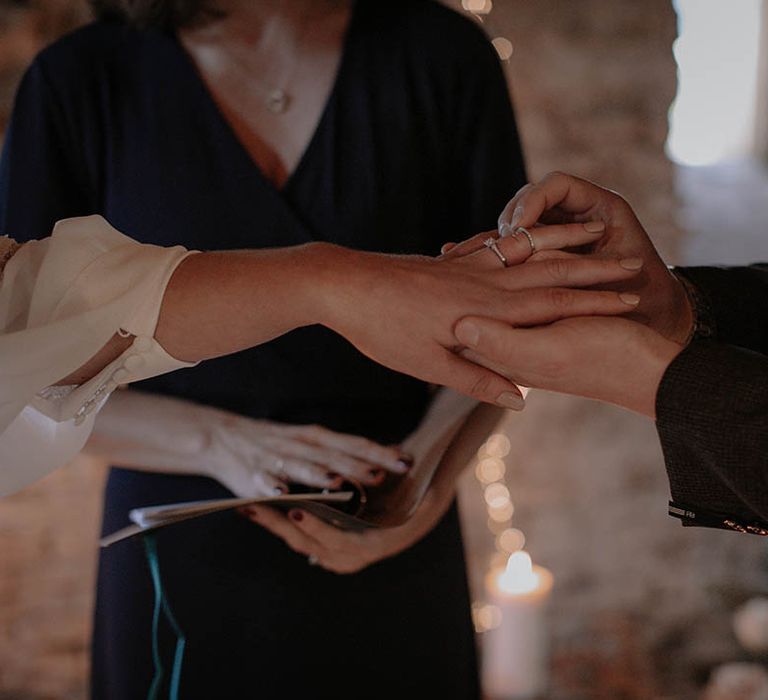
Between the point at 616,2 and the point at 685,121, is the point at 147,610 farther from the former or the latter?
the point at 685,121

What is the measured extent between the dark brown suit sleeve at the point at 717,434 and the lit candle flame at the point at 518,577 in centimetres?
137

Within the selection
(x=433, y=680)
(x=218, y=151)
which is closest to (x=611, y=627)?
(x=433, y=680)

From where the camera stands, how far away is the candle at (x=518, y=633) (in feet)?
7.04

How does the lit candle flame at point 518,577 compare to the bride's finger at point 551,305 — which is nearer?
the bride's finger at point 551,305

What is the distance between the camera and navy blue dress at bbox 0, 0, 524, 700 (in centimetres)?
117

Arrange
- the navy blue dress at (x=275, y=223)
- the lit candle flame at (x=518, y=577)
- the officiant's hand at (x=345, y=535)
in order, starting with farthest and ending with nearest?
the lit candle flame at (x=518, y=577)
the navy blue dress at (x=275, y=223)
the officiant's hand at (x=345, y=535)

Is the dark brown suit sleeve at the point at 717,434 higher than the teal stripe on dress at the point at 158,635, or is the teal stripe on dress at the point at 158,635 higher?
the dark brown suit sleeve at the point at 717,434

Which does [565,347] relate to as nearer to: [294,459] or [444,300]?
[444,300]

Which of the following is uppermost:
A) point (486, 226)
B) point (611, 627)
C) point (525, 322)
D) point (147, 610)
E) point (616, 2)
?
point (616, 2)

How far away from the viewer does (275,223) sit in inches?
46.1

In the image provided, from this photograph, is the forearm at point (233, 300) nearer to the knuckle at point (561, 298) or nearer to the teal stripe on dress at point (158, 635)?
the knuckle at point (561, 298)

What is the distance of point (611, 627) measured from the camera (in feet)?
8.09

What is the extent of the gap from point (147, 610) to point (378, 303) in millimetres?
615

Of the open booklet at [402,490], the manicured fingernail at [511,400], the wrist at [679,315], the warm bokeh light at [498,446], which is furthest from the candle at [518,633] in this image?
the manicured fingernail at [511,400]
